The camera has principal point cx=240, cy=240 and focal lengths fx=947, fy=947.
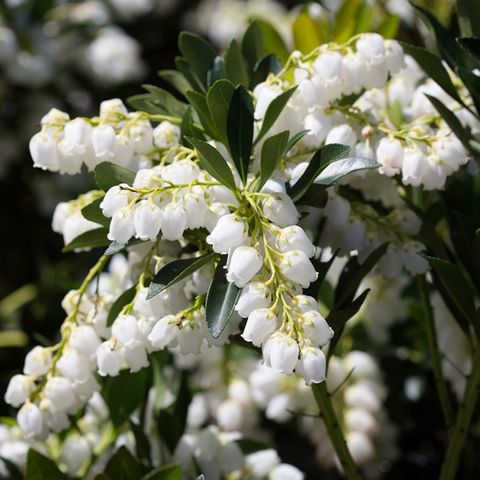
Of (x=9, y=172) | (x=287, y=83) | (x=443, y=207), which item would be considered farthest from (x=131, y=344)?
(x=9, y=172)

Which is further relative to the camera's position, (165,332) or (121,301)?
(121,301)

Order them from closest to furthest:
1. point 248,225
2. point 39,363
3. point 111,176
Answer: point 248,225 < point 111,176 < point 39,363

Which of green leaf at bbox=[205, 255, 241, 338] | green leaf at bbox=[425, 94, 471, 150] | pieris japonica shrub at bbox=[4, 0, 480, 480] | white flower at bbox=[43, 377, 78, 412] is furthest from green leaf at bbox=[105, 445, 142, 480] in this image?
green leaf at bbox=[425, 94, 471, 150]

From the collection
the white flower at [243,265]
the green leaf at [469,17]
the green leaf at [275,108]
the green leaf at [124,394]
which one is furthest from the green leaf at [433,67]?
the green leaf at [124,394]

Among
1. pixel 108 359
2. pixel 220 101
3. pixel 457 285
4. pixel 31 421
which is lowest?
pixel 31 421

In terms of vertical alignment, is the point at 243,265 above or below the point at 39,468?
above

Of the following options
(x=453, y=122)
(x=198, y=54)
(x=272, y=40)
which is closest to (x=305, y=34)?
(x=272, y=40)

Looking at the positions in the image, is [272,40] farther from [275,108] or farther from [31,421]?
[31,421]

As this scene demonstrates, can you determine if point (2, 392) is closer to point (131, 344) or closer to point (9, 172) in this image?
point (131, 344)

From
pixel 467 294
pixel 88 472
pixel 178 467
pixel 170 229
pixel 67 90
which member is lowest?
pixel 67 90
